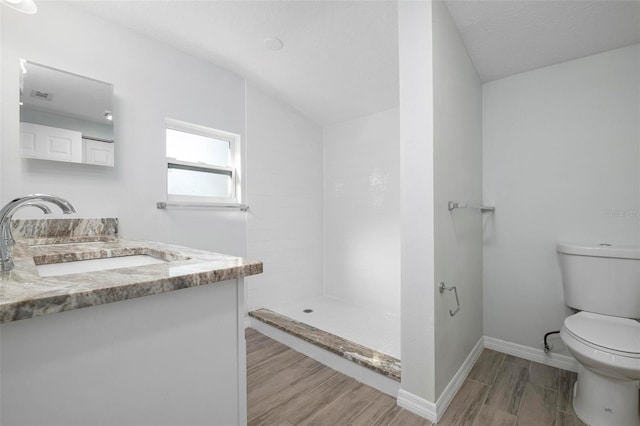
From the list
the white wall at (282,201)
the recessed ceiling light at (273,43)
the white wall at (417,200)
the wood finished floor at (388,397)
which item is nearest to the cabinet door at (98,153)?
the white wall at (282,201)

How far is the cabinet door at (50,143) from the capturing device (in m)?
1.53

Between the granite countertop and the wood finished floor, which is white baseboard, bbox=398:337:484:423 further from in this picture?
the granite countertop

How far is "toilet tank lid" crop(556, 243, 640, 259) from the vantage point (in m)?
1.56

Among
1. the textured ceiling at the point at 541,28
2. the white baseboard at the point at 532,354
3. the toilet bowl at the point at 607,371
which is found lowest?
the white baseboard at the point at 532,354

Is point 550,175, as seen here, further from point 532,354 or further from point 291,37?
point 291,37

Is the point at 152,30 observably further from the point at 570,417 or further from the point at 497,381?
the point at 570,417

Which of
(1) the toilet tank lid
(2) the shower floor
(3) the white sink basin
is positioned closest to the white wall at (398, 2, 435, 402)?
(2) the shower floor

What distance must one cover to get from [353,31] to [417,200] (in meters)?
1.19

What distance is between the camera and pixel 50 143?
1.59 m

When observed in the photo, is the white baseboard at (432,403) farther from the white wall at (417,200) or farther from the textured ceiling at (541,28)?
the textured ceiling at (541,28)

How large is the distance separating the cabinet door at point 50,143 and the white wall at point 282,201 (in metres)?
1.23

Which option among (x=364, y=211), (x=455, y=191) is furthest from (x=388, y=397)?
(x=364, y=211)

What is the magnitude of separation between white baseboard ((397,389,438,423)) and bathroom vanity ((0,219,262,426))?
101cm

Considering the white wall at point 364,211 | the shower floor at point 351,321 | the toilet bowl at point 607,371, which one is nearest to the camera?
the toilet bowl at point 607,371
